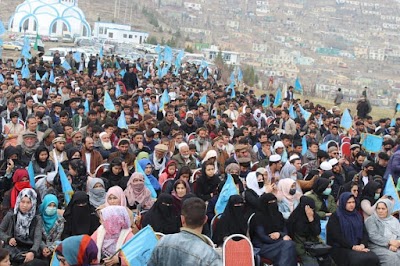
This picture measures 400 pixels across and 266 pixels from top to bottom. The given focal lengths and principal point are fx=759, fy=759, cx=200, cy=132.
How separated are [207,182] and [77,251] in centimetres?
264

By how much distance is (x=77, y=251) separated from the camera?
550 cm

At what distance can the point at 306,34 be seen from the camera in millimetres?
149625

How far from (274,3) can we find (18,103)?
16571 cm

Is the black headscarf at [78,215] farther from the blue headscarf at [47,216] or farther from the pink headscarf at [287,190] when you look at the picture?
the pink headscarf at [287,190]

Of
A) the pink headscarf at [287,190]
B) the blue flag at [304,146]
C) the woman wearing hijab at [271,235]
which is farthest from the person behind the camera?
the blue flag at [304,146]

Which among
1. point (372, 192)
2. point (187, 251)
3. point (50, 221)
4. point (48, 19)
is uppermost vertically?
point (187, 251)

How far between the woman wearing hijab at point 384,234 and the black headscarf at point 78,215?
106 inches

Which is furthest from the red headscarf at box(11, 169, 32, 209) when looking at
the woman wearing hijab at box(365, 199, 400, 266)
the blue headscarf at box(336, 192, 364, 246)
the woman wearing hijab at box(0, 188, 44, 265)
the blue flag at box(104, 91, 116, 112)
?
the blue flag at box(104, 91, 116, 112)

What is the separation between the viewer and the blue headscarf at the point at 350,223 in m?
7.08

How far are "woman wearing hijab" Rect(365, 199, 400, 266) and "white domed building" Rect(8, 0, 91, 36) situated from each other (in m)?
71.1

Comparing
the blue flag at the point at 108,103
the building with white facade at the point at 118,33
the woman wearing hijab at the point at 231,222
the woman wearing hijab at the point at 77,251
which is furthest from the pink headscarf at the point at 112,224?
the building with white facade at the point at 118,33

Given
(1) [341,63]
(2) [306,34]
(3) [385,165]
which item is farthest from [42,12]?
(2) [306,34]

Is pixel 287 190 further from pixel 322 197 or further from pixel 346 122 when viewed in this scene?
pixel 346 122

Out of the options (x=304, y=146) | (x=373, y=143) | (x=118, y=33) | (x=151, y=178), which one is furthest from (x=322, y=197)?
(x=118, y=33)
